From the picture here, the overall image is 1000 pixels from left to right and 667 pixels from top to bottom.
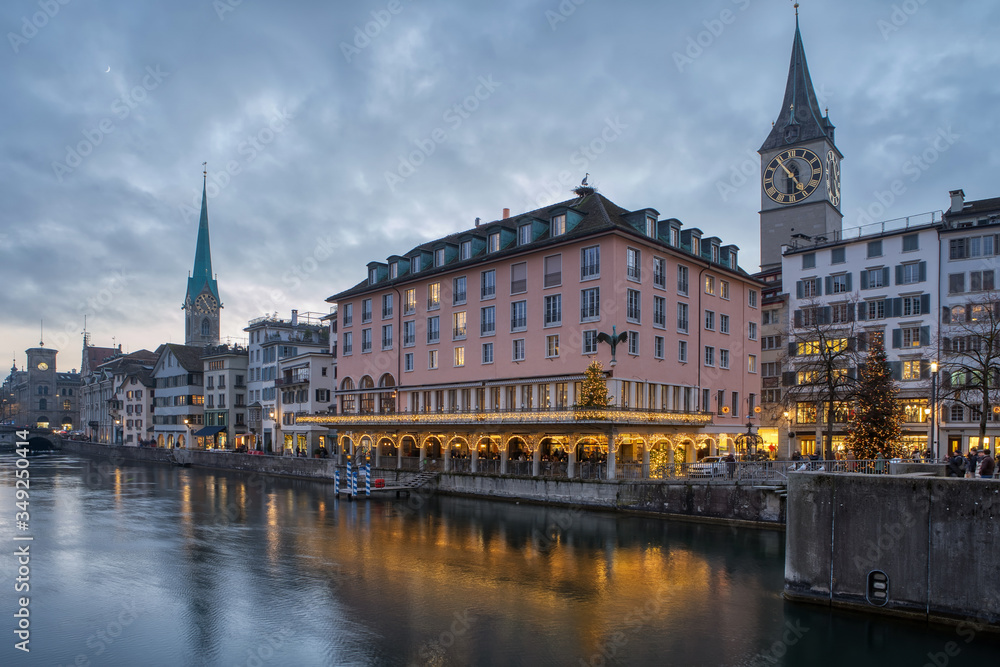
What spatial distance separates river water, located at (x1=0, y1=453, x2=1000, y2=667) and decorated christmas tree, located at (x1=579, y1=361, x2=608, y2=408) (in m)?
6.38

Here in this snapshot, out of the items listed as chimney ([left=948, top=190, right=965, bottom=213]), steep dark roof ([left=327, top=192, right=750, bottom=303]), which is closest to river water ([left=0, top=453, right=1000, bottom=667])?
steep dark roof ([left=327, top=192, right=750, bottom=303])

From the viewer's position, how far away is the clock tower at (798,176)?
279 feet

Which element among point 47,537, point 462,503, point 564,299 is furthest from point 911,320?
point 47,537

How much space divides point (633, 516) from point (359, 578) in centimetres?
1849

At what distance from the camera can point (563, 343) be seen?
155 ft

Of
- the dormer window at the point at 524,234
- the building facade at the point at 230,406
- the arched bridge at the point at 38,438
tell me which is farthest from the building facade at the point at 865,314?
the arched bridge at the point at 38,438

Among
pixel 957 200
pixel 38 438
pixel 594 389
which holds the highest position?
pixel 957 200

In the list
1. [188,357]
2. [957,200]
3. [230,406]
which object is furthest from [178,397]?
[957,200]

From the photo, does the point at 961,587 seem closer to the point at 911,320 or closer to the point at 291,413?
the point at 911,320

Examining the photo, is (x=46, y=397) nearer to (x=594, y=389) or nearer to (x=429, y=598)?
(x=594, y=389)

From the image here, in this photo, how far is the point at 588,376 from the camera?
43.5m

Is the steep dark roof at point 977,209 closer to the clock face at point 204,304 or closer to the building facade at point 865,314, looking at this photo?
the building facade at point 865,314

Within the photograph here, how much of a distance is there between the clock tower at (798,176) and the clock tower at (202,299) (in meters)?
106

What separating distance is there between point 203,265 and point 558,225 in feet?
387
